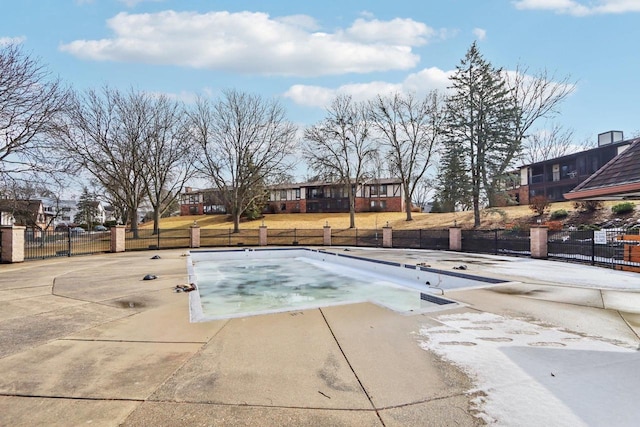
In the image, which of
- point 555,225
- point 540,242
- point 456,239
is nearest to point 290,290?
point 540,242

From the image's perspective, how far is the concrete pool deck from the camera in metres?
2.95

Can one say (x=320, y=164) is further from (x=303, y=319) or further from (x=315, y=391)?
(x=315, y=391)

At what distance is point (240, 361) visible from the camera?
4.11m

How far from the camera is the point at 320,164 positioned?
38719mm

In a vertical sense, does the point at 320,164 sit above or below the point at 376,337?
above

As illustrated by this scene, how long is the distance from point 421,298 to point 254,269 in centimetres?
959

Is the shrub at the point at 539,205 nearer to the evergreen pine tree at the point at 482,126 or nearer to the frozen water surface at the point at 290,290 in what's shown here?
the evergreen pine tree at the point at 482,126

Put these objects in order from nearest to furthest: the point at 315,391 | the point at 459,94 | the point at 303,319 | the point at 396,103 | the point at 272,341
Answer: the point at 315,391
the point at 272,341
the point at 303,319
the point at 459,94
the point at 396,103

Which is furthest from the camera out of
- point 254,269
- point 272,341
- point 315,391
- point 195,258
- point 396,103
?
point 396,103

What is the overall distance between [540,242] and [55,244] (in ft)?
87.6

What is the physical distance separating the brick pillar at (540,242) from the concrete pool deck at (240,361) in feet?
28.7

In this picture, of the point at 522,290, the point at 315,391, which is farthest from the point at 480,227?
the point at 315,391

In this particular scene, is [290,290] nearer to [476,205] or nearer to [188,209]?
[476,205]

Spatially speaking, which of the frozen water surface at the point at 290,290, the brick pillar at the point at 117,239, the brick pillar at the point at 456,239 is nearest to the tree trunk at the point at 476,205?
the brick pillar at the point at 456,239
